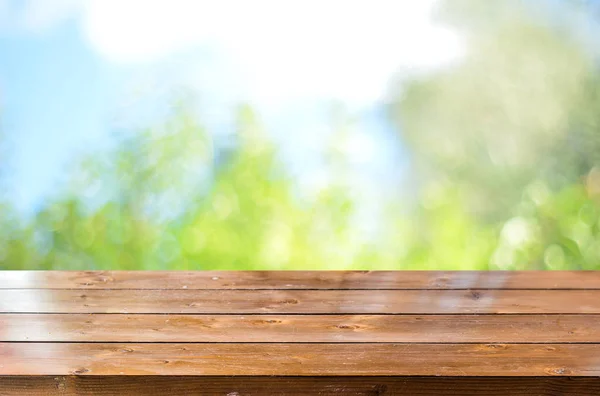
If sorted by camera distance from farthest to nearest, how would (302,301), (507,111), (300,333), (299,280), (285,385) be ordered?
(507,111) → (299,280) → (302,301) → (300,333) → (285,385)

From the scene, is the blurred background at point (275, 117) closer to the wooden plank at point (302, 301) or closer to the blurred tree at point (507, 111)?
Result: the blurred tree at point (507, 111)

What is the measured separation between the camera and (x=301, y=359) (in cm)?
152

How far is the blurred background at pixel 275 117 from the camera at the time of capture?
3.01 metres

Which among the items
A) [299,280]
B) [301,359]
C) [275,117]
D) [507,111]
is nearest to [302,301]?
[299,280]

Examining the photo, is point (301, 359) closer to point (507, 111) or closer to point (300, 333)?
point (300, 333)

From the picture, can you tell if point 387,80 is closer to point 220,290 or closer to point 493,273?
point 493,273

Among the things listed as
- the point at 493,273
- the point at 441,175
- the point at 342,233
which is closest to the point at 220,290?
the point at 493,273

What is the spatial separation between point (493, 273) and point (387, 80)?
117cm

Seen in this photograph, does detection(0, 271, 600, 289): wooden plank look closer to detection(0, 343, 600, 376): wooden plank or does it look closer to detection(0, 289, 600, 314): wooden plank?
detection(0, 289, 600, 314): wooden plank

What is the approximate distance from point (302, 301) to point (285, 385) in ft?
1.35

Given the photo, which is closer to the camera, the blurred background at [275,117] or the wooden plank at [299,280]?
the wooden plank at [299,280]

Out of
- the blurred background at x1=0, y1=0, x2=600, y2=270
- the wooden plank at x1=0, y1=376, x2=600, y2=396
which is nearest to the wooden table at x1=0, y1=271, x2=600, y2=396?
the wooden plank at x1=0, y1=376, x2=600, y2=396

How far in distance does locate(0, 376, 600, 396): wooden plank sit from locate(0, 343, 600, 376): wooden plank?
1 centimetres

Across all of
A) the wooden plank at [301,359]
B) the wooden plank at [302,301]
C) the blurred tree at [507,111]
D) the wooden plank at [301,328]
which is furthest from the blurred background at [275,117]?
the wooden plank at [301,359]
